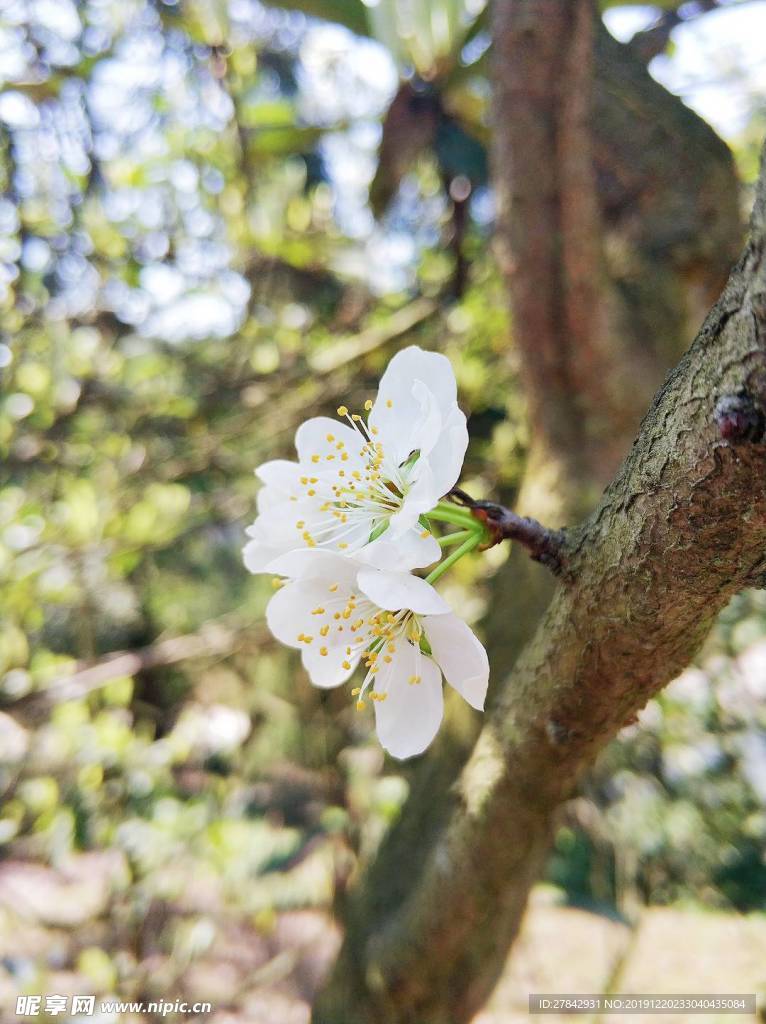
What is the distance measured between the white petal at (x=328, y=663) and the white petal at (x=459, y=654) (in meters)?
0.11

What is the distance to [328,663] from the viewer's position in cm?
68

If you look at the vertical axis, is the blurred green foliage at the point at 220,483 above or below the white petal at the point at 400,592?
below

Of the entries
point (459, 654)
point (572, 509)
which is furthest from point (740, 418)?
point (572, 509)

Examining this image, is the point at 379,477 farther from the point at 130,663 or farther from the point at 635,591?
the point at 130,663

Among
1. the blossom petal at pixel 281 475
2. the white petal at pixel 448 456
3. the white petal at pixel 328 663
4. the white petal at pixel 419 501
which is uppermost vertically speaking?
the white petal at pixel 448 456

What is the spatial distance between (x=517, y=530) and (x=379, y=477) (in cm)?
15

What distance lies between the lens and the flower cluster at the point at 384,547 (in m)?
0.51

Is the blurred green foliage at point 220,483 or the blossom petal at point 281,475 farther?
the blurred green foliage at point 220,483

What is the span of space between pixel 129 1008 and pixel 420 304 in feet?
6.87

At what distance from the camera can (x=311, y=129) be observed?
2391mm
